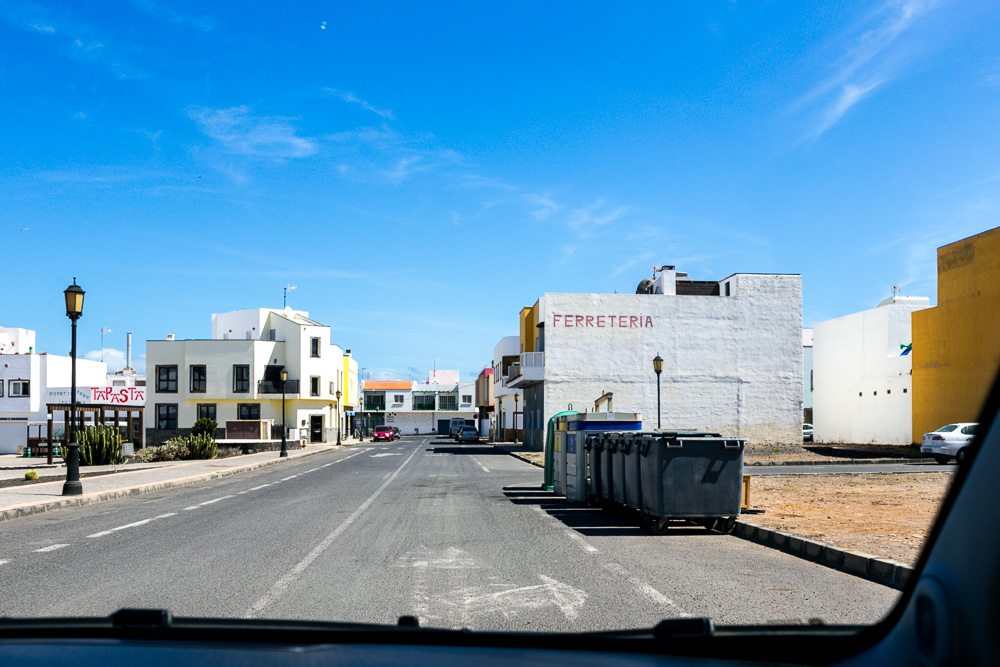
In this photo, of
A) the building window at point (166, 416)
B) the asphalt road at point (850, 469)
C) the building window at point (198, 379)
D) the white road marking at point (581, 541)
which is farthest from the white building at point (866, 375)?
the building window at point (166, 416)

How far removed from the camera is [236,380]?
2677 inches

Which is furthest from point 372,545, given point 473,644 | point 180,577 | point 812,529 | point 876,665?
point 876,665

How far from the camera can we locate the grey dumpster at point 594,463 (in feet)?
49.3

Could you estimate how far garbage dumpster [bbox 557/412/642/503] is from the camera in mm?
15781

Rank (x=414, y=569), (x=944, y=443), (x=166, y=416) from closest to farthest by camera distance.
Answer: (x=414, y=569) → (x=944, y=443) → (x=166, y=416)

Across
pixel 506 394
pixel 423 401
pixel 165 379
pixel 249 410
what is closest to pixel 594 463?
pixel 506 394

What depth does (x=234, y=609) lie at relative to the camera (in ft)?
22.0

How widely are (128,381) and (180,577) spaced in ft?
302

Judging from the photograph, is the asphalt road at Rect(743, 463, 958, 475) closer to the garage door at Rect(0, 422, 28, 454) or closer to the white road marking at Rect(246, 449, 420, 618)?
the white road marking at Rect(246, 449, 420, 618)

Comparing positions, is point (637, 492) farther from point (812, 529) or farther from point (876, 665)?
point (876, 665)

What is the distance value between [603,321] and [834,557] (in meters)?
37.3

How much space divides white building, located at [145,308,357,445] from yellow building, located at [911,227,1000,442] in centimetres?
4215

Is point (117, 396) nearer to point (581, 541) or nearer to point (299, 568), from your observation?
point (581, 541)

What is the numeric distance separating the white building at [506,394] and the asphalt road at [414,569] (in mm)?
47590
